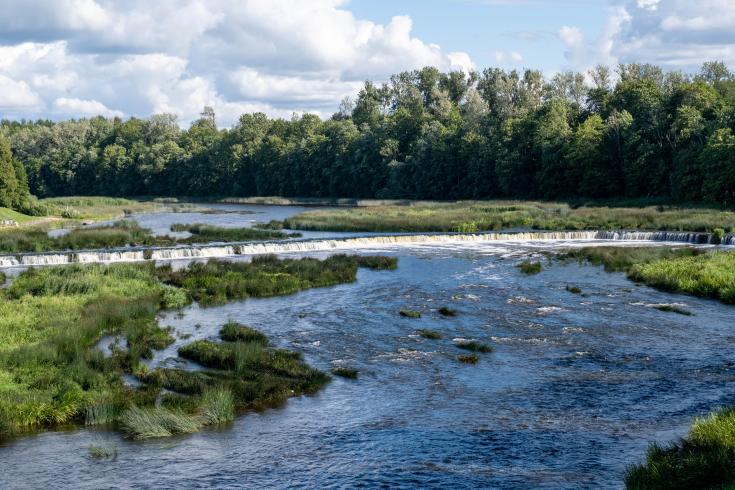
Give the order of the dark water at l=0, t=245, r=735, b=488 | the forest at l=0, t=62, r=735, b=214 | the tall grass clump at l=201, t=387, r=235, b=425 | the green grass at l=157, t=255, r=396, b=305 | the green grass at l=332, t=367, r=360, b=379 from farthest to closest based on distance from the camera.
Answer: the forest at l=0, t=62, r=735, b=214, the green grass at l=157, t=255, r=396, b=305, the green grass at l=332, t=367, r=360, b=379, the tall grass clump at l=201, t=387, r=235, b=425, the dark water at l=0, t=245, r=735, b=488

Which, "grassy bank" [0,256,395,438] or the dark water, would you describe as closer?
the dark water

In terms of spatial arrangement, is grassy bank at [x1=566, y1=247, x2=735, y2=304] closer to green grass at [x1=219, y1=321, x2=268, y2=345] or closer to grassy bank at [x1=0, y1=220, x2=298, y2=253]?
green grass at [x1=219, y1=321, x2=268, y2=345]

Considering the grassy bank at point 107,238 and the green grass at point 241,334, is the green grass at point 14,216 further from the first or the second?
the green grass at point 241,334

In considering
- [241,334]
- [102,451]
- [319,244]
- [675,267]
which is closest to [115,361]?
[241,334]

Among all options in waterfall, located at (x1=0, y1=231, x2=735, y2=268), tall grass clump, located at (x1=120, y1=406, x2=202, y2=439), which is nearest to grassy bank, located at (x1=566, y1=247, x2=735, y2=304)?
waterfall, located at (x1=0, y1=231, x2=735, y2=268)

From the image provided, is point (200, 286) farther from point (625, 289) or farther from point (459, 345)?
point (625, 289)

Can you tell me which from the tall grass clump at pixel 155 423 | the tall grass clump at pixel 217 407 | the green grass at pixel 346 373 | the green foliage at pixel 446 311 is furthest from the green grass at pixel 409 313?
the tall grass clump at pixel 155 423

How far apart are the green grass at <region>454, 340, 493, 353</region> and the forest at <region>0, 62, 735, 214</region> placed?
61.1m

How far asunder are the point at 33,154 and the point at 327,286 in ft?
574

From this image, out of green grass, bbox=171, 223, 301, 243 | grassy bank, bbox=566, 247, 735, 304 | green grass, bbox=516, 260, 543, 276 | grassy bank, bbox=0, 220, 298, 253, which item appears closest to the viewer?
grassy bank, bbox=566, 247, 735, 304

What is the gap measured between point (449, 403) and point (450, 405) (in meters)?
0.19

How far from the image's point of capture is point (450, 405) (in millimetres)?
22688

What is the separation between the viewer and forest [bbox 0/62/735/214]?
94.8 m

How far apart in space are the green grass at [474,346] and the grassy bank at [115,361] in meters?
6.41
